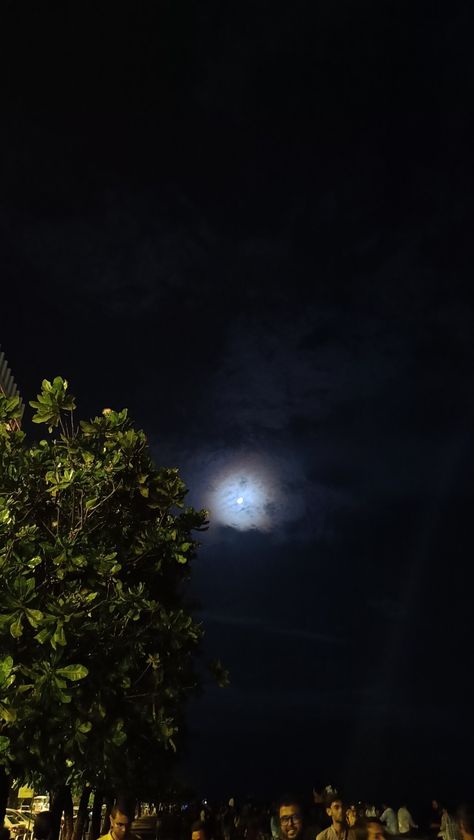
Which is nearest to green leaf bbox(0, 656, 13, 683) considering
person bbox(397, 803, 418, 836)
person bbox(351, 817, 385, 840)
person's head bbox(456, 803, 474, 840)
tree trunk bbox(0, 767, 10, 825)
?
tree trunk bbox(0, 767, 10, 825)

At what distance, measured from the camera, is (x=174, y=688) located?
12539 mm

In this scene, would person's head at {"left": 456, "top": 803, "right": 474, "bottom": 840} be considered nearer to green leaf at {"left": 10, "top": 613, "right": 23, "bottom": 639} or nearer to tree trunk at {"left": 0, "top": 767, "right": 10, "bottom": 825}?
green leaf at {"left": 10, "top": 613, "right": 23, "bottom": 639}

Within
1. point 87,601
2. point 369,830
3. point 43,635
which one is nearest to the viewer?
point 369,830

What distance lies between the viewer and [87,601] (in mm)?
10547

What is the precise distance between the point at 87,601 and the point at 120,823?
446 centimetres

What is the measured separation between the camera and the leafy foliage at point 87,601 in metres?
9.96

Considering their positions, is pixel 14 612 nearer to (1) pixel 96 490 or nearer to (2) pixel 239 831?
(1) pixel 96 490

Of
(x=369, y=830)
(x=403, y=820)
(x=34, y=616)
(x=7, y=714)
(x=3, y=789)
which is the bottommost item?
(x=369, y=830)

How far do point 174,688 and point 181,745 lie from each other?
6.43m

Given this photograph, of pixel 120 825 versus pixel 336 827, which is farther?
pixel 336 827

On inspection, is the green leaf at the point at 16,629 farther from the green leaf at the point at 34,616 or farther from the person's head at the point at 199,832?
the person's head at the point at 199,832

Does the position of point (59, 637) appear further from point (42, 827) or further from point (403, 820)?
point (403, 820)

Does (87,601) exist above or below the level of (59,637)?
above

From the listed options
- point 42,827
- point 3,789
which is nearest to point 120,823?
point 42,827
